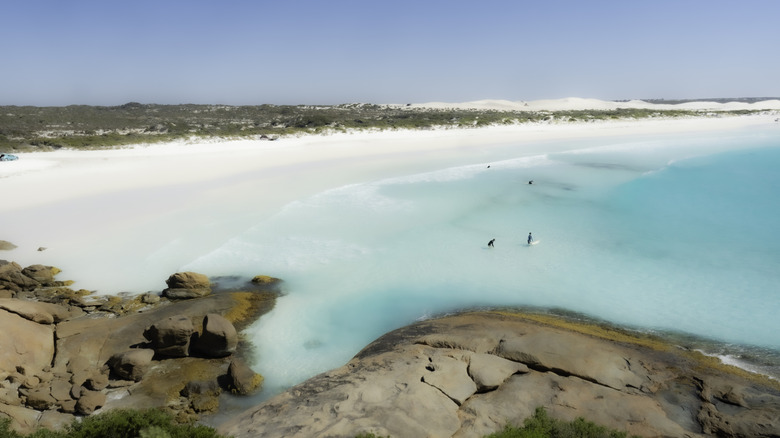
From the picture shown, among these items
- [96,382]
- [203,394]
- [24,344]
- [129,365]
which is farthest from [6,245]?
[203,394]

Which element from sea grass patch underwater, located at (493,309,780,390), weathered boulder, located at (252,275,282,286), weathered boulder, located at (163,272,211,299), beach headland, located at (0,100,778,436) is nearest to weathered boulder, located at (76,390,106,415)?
beach headland, located at (0,100,778,436)

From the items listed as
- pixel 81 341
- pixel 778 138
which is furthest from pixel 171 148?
pixel 778 138

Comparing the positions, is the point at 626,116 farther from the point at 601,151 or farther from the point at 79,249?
the point at 79,249

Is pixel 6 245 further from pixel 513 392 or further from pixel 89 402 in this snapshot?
pixel 513 392

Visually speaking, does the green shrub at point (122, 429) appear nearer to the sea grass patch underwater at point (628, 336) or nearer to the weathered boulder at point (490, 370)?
the weathered boulder at point (490, 370)

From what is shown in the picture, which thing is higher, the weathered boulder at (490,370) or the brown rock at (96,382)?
the weathered boulder at (490,370)

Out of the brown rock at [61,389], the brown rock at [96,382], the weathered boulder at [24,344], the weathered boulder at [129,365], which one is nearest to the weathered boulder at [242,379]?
the weathered boulder at [129,365]
